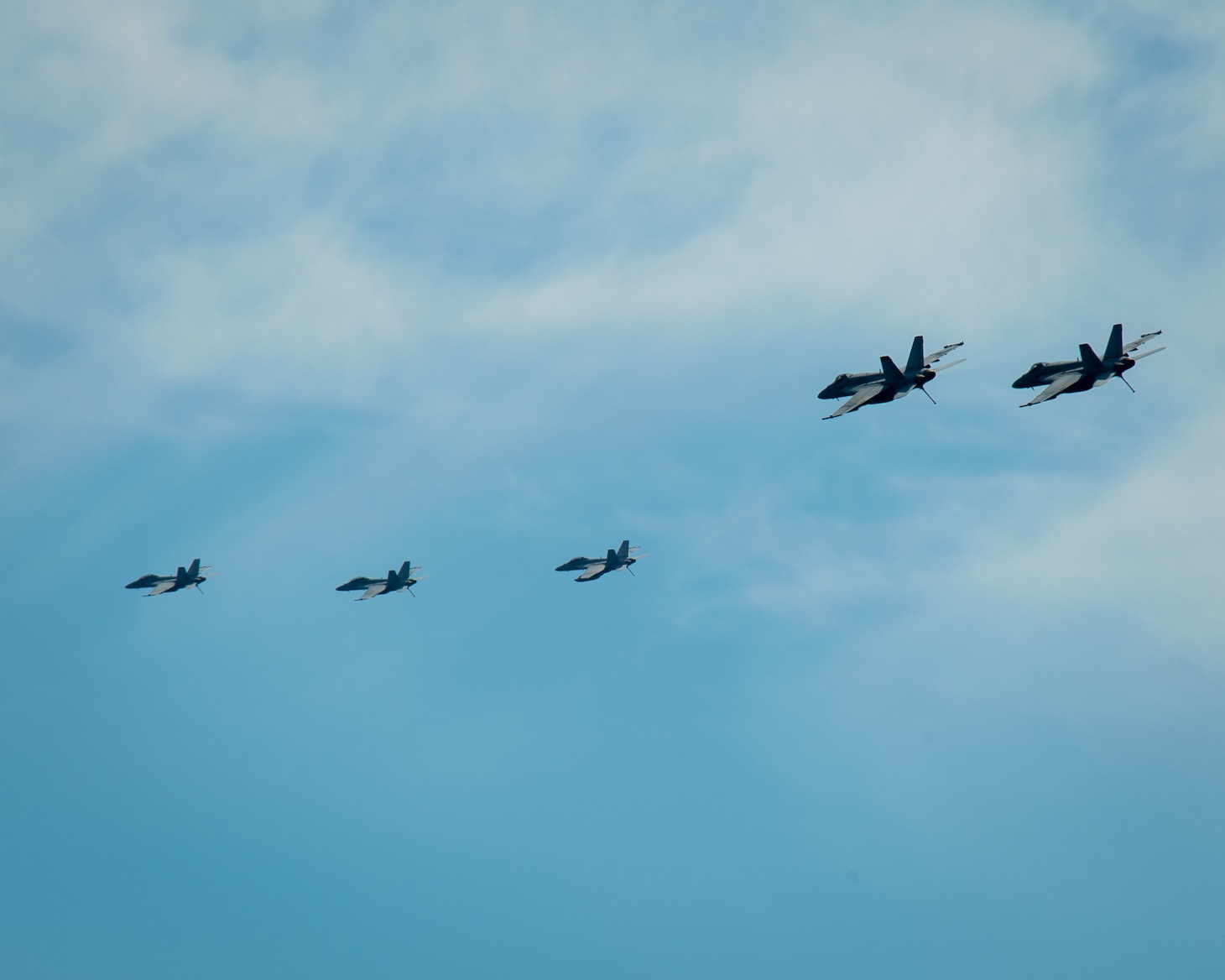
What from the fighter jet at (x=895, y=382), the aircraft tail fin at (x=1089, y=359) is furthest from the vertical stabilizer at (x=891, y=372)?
the aircraft tail fin at (x=1089, y=359)

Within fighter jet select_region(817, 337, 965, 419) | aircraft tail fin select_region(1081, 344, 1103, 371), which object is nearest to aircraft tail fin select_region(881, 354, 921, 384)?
fighter jet select_region(817, 337, 965, 419)

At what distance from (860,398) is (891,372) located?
4.41m

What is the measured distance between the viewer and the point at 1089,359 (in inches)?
4592

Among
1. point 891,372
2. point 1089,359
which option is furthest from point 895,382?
point 1089,359

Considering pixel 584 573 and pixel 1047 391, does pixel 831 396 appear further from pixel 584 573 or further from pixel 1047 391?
pixel 584 573

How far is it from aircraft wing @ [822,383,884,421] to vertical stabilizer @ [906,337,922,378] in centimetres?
345

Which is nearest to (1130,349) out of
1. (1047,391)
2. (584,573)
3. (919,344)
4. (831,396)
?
(1047,391)

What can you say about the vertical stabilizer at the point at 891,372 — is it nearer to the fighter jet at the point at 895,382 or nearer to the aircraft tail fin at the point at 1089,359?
the fighter jet at the point at 895,382

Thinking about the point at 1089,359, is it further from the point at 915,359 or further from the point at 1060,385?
the point at 915,359

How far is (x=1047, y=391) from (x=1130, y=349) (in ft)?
36.4

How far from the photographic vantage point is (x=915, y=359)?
123750mm

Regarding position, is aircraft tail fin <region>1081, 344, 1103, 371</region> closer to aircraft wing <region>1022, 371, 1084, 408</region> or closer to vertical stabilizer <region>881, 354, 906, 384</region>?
aircraft wing <region>1022, 371, 1084, 408</region>

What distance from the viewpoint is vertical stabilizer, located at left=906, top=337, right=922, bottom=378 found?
405 feet

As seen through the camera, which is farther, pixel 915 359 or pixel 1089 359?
pixel 915 359
